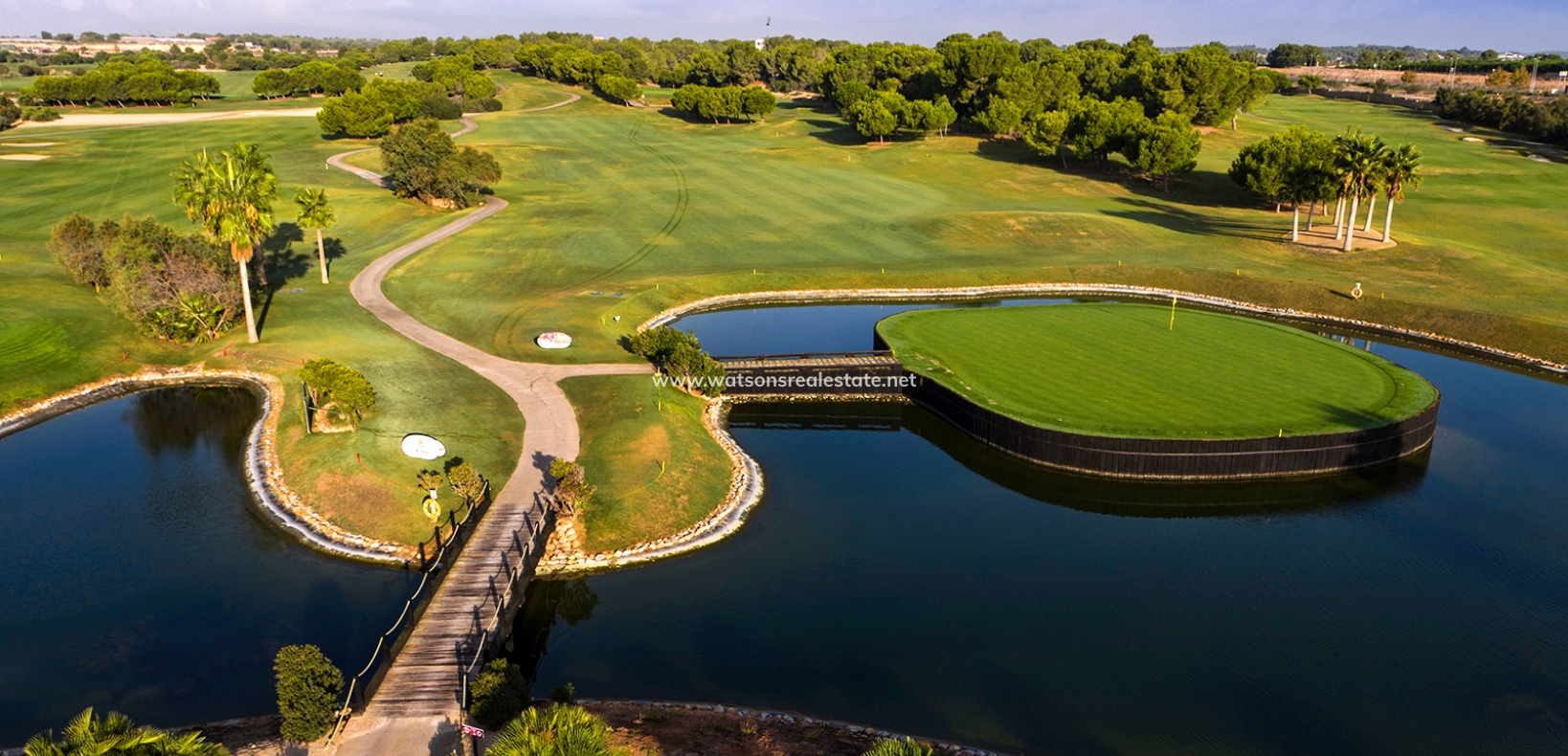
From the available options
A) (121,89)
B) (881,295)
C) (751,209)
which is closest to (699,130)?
(751,209)

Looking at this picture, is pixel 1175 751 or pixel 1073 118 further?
pixel 1073 118

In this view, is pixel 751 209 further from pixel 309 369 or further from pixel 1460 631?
pixel 1460 631

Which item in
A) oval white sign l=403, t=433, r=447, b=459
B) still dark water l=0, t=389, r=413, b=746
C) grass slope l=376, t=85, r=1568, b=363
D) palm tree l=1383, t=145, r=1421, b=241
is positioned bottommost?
still dark water l=0, t=389, r=413, b=746

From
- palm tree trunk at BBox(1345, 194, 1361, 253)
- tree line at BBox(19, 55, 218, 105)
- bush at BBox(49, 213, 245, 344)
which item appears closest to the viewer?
bush at BBox(49, 213, 245, 344)

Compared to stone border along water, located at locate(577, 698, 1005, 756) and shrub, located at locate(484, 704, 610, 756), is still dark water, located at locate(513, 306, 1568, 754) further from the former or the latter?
shrub, located at locate(484, 704, 610, 756)

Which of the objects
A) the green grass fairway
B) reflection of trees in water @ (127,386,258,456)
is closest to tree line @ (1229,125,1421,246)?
the green grass fairway

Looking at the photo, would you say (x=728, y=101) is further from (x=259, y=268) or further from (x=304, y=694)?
(x=304, y=694)
